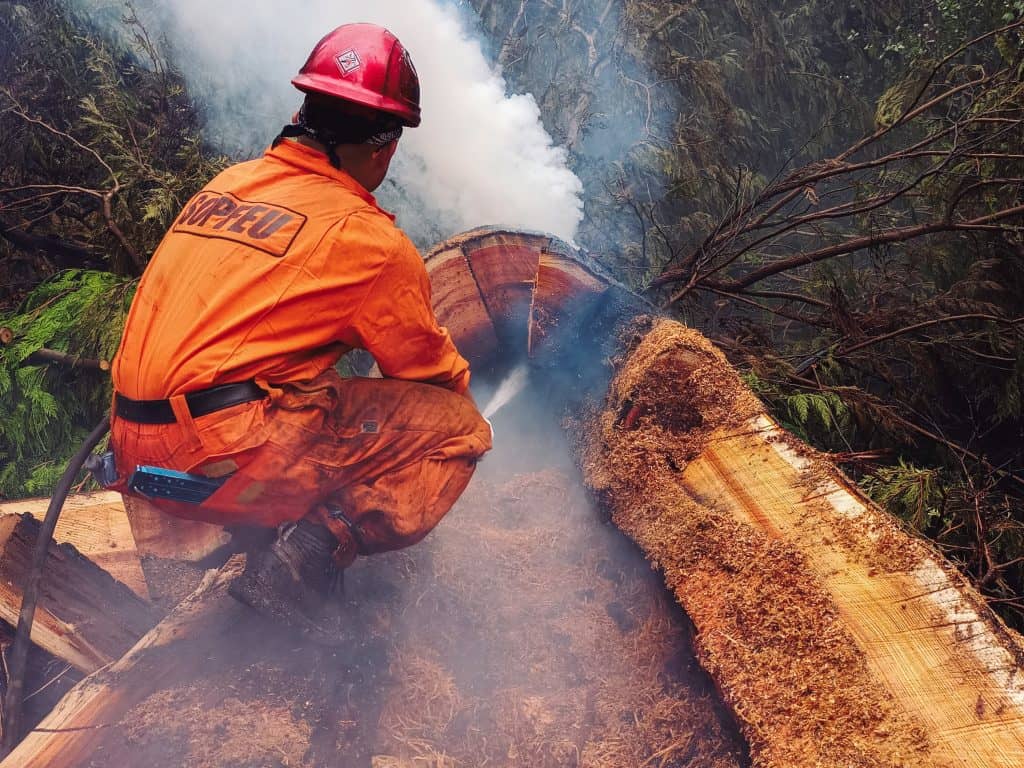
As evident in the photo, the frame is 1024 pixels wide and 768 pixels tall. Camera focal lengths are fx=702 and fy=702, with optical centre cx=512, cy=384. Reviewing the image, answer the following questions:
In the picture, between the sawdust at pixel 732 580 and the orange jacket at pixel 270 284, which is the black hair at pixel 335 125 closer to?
the orange jacket at pixel 270 284

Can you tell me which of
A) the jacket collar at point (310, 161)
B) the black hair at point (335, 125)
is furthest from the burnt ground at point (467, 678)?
the black hair at point (335, 125)

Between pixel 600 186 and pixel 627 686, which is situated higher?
pixel 600 186

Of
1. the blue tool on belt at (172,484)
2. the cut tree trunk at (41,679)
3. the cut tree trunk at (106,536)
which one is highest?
the blue tool on belt at (172,484)

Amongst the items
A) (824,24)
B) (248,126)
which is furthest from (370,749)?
(824,24)

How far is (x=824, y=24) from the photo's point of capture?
8.30 m

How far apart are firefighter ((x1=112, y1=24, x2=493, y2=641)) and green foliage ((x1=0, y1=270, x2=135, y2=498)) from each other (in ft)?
5.65

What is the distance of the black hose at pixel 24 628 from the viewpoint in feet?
7.51

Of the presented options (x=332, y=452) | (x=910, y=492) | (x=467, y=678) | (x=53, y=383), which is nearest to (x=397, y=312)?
(x=332, y=452)

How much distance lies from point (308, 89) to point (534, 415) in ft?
6.58

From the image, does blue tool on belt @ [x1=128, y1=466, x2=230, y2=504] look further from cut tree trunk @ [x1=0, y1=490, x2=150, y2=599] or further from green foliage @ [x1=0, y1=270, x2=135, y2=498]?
green foliage @ [x1=0, y1=270, x2=135, y2=498]

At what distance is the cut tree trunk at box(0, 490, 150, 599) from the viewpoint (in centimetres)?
298

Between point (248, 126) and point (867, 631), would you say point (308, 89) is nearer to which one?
point (867, 631)

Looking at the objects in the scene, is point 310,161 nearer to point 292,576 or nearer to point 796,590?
point 292,576

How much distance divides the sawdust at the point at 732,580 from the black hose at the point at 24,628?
1967mm
